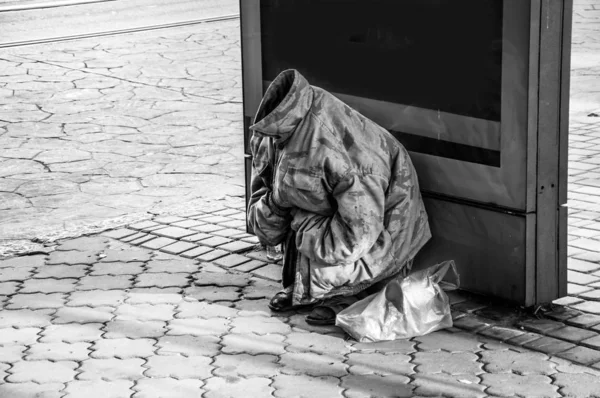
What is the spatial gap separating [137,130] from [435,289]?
187 inches

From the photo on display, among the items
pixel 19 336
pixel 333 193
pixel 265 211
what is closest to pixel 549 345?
pixel 333 193

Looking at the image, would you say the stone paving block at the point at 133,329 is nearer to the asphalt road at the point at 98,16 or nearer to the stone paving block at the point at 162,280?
the stone paving block at the point at 162,280

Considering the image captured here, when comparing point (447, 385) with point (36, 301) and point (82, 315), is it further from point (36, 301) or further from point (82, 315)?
point (36, 301)

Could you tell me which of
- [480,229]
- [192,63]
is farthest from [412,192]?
[192,63]

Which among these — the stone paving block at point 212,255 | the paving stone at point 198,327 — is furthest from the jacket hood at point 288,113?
the stone paving block at point 212,255

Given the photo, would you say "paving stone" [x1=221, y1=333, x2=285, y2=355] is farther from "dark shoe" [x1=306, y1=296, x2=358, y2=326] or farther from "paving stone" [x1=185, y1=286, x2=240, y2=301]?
"paving stone" [x1=185, y1=286, x2=240, y2=301]

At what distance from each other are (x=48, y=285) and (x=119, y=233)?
0.90 meters

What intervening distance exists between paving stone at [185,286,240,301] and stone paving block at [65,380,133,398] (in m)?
1.00

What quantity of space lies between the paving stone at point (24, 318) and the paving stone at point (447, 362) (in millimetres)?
1745

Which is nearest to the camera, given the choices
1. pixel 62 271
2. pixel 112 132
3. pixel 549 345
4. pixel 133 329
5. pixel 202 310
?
pixel 549 345

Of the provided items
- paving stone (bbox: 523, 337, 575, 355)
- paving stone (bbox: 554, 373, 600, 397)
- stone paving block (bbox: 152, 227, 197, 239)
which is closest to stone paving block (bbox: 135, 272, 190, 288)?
stone paving block (bbox: 152, 227, 197, 239)

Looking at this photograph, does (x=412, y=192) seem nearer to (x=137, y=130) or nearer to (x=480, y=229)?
(x=480, y=229)

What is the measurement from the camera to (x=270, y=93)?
466 cm

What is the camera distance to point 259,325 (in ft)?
15.1
